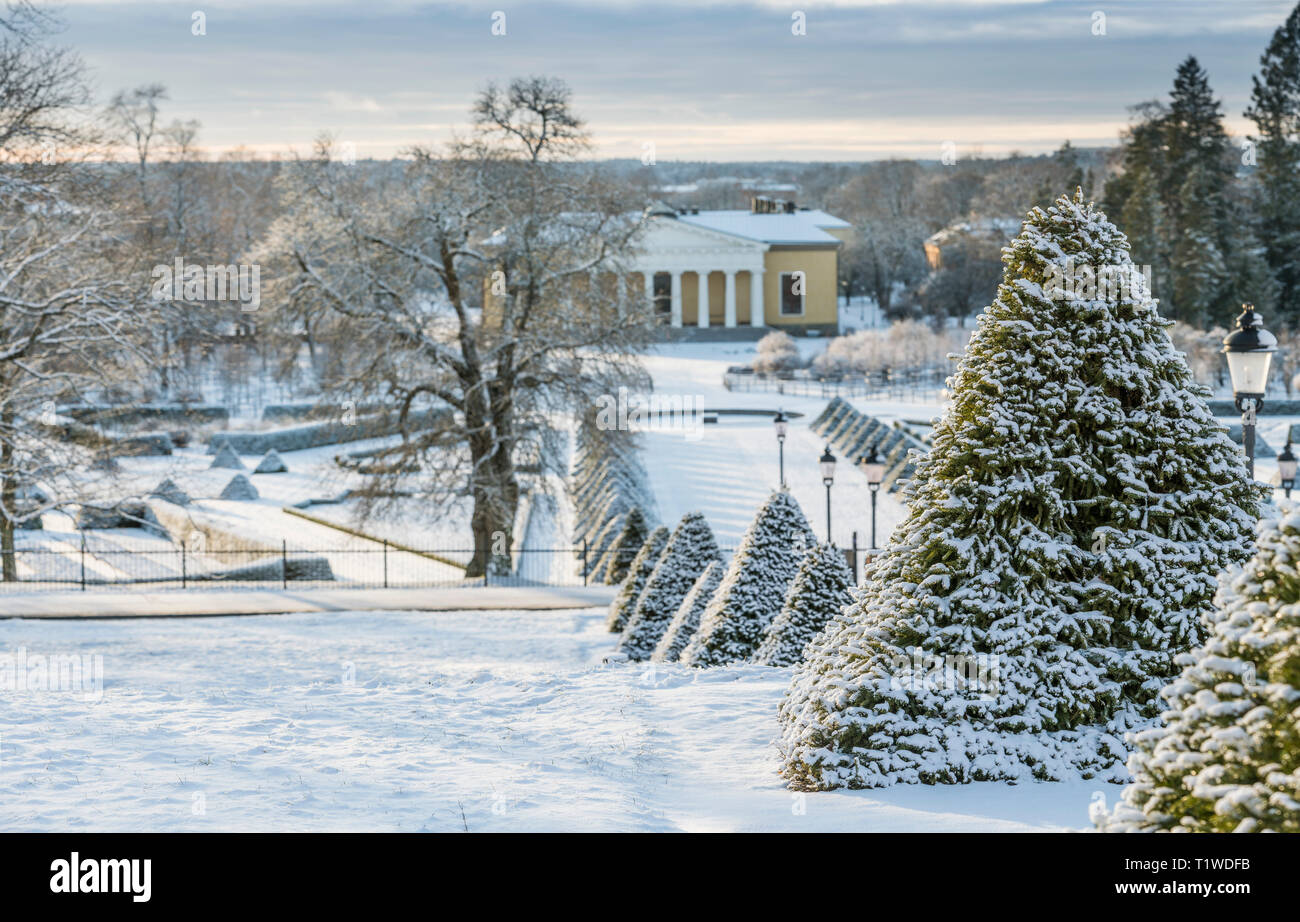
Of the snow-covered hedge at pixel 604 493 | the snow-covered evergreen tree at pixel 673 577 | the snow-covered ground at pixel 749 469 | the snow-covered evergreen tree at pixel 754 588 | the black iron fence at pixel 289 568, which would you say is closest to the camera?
the snow-covered evergreen tree at pixel 754 588

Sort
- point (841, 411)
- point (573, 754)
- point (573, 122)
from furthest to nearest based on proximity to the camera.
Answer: point (841, 411) < point (573, 122) < point (573, 754)

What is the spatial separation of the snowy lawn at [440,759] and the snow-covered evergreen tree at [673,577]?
4.39ft

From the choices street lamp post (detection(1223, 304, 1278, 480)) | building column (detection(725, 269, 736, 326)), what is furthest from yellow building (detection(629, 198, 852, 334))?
street lamp post (detection(1223, 304, 1278, 480))

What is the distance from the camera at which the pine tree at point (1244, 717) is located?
4.50 meters

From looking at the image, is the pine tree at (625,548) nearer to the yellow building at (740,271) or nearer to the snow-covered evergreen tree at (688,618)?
the snow-covered evergreen tree at (688,618)

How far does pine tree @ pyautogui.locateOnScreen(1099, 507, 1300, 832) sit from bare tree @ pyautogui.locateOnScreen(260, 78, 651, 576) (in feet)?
69.1

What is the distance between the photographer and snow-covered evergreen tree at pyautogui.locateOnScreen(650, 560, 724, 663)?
14477mm

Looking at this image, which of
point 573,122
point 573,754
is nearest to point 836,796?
point 573,754

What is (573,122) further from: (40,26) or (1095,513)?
(1095,513)

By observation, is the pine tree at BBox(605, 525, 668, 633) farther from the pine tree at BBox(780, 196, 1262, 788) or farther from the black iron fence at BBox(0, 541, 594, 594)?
the pine tree at BBox(780, 196, 1262, 788)

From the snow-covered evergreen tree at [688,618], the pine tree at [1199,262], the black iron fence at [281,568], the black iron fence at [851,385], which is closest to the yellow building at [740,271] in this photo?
the black iron fence at [851,385]

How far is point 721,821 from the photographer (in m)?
7.26

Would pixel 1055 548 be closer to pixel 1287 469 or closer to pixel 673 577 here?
pixel 673 577
